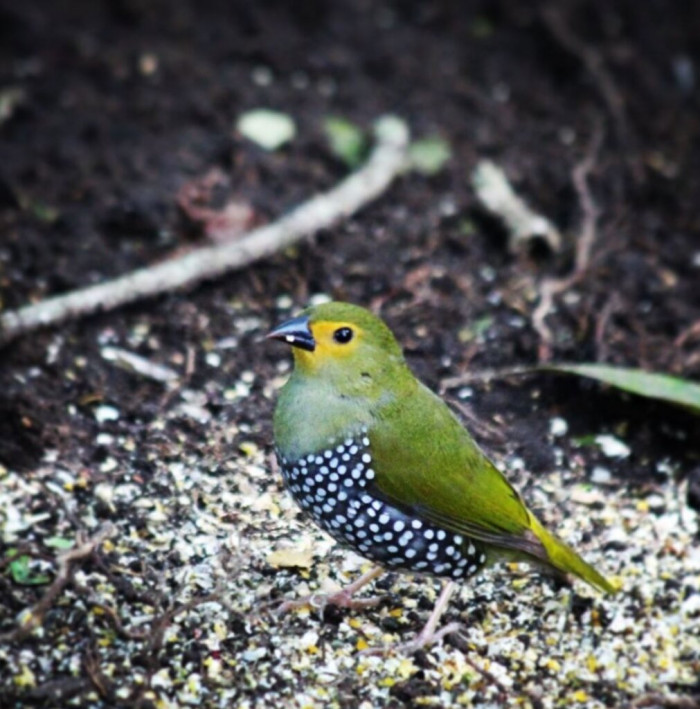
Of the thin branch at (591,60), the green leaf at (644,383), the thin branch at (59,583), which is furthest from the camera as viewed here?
the thin branch at (591,60)

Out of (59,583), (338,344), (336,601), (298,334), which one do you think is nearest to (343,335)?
(338,344)

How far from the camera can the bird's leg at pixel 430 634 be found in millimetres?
4027

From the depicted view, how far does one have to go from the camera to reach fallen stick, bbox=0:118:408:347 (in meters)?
5.23

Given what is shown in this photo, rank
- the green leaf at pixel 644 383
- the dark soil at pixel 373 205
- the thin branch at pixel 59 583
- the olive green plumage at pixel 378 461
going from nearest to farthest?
the thin branch at pixel 59 583
the olive green plumage at pixel 378 461
the green leaf at pixel 644 383
the dark soil at pixel 373 205

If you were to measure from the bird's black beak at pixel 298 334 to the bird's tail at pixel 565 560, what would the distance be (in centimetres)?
90

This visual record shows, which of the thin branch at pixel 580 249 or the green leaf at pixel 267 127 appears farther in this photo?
the green leaf at pixel 267 127

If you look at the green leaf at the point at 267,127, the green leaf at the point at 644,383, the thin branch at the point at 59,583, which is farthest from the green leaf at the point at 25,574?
the green leaf at the point at 267,127

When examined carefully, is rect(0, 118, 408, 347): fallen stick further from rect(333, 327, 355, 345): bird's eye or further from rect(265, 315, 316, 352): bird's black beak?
rect(333, 327, 355, 345): bird's eye

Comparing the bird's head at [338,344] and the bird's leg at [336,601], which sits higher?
the bird's head at [338,344]

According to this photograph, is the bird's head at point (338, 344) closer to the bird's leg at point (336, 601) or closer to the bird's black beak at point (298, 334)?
the bird's black beak at point (298, 334)

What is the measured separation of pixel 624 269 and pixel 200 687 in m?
3.08

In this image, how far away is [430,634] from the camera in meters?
4.07

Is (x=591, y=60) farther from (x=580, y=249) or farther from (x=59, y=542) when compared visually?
(x=59, y=542)

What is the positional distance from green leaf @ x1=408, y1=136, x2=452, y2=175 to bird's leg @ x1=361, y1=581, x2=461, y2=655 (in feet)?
9.55
